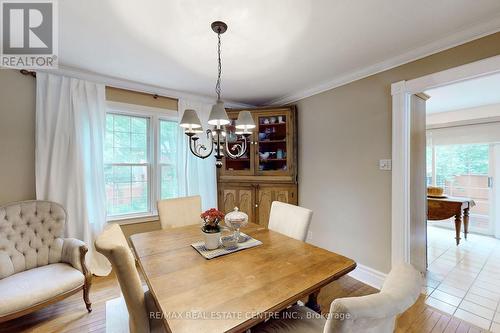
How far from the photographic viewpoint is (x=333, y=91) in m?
2.83

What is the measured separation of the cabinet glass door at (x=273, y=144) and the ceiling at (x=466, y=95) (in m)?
1.97

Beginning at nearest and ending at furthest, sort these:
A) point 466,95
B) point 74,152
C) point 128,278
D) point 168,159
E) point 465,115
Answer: point 128,278 < point 74,152 < point 168,159 < point 466,95 < point 465,115

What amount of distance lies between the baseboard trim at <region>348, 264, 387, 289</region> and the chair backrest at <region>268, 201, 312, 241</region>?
1301 millimetres

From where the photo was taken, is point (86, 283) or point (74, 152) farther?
point (74, 152)

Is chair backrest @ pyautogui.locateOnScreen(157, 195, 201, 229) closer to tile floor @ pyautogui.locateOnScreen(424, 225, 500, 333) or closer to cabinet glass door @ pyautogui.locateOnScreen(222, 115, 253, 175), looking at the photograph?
cabinet glass door @ pyautogui.locateOnScreen(222, 115, 253, 175)

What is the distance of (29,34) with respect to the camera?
1.79 metres

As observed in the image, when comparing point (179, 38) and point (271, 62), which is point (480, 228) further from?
point (179, 38)

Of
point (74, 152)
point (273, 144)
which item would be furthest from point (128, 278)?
point (273, 144)

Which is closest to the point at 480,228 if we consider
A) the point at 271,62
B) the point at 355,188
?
the point at 355,188

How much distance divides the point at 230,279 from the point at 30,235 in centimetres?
218

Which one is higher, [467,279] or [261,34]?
[261,34]

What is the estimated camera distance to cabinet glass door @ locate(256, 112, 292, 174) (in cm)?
324

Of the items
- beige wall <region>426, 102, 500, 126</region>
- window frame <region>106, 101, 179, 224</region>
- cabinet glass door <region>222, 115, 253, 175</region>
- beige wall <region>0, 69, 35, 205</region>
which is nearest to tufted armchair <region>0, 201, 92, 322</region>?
beige wall <region>0, 69, 35, 205</region>

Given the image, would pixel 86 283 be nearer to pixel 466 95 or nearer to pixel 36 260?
pixel 36 260
